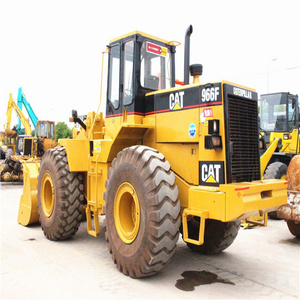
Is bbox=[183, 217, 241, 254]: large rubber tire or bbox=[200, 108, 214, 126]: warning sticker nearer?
bbox=[200, 108, 214, 126]: warning sticker

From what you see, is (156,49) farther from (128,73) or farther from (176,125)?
(176,125)

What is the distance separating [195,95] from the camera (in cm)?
445

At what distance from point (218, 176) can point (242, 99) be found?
1.09 meters

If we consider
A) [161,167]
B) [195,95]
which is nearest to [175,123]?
[195,95]

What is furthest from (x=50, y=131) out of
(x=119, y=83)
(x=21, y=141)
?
(x=119, y=83)

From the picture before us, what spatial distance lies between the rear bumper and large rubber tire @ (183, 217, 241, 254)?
94cm

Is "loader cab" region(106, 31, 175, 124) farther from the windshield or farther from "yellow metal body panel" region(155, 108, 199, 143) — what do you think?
the windshield

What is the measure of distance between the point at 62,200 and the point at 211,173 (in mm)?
2719

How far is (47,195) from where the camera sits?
6488 mm

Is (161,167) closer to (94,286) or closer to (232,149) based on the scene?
(232,149)

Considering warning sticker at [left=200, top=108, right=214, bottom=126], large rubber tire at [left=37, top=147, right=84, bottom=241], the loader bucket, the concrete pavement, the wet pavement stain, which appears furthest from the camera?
the loader bucket

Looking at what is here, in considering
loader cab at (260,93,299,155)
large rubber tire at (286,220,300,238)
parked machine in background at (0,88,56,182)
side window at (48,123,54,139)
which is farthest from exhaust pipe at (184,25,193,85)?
side window at (48,123,54,139)

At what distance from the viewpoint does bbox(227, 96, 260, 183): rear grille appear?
4273 millimetres

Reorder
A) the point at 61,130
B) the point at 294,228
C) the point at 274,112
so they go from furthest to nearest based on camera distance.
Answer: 1. the point at 61,130
2. the point at 274,112
3. the point at 294,228
